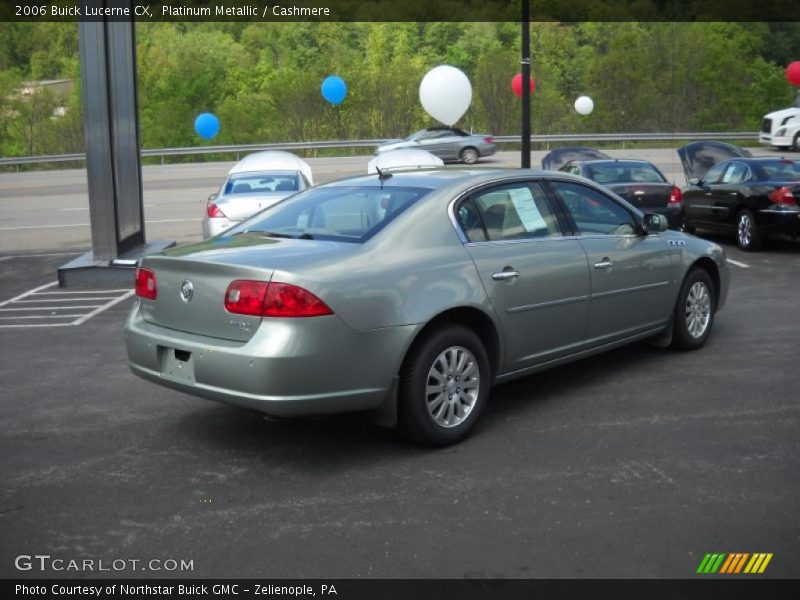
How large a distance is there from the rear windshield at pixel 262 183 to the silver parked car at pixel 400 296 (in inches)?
288

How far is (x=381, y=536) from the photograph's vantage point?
425 centimetres

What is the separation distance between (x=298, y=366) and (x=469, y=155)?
30.6 m

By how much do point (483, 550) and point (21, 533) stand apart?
6.67 feet

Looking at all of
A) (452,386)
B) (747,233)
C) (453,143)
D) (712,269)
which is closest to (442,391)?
(452,386)

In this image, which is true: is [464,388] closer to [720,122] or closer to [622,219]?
[622,219]

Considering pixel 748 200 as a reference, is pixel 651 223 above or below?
above

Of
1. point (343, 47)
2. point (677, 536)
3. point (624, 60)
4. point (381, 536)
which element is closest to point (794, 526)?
point (677, 536)

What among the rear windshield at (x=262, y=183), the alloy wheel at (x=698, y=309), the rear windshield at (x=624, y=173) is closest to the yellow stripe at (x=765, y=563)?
the alloy wheel at (x=698, y=309)

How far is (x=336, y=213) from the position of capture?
5949 millimetres

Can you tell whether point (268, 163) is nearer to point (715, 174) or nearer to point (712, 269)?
point (715, 174)

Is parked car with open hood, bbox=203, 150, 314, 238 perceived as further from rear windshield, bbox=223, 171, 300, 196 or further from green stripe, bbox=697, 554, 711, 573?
green stripe, bbox=697, 554, 711, 573

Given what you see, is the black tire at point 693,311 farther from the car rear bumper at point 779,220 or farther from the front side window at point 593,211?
the car rear bumper at point 779,220

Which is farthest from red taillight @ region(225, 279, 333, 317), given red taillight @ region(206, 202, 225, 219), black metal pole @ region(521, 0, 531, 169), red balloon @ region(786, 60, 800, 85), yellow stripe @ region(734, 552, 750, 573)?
red balloon @ region(786, 60, 800, 85)

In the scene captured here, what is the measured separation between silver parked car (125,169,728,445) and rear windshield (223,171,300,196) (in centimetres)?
731
